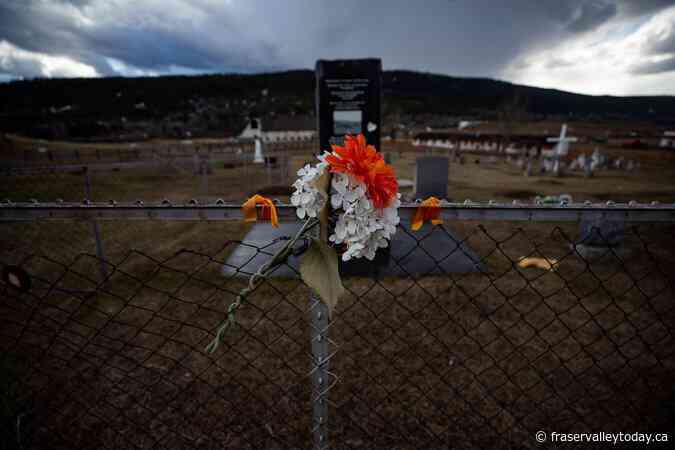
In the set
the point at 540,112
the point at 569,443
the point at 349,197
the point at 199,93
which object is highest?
the point at 199,93

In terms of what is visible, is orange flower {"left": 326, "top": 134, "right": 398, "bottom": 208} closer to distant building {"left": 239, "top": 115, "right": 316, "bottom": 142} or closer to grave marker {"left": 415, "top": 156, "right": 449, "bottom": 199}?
grave marker {"left": 415, "top": 156, "right": 449, "bottom": 199}

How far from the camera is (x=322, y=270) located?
101 cm

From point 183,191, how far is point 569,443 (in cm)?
1387

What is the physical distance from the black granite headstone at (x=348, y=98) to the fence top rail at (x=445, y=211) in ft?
12.1

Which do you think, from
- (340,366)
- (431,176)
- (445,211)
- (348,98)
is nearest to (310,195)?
(445,211)

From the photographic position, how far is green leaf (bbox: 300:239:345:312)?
0.98 meters

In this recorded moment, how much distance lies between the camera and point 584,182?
1524cm

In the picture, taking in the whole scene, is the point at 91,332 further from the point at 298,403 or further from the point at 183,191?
the point at 183,191

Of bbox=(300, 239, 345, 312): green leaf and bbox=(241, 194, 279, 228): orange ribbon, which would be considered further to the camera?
bbox=(241, 194, 279, 228): orange ribbon

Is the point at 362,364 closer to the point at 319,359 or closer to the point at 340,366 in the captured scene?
the point at 340,366

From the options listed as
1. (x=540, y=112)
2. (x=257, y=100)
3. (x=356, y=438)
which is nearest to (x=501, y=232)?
(x=356, y=438)

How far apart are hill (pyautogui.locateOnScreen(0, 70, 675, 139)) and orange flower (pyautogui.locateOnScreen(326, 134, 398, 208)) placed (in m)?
57.8

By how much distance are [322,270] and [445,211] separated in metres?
0.65

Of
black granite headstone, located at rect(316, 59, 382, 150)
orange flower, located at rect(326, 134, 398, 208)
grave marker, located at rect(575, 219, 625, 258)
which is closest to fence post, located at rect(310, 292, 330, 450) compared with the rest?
orange flower, located at rect(326, 134, 398, 208)
